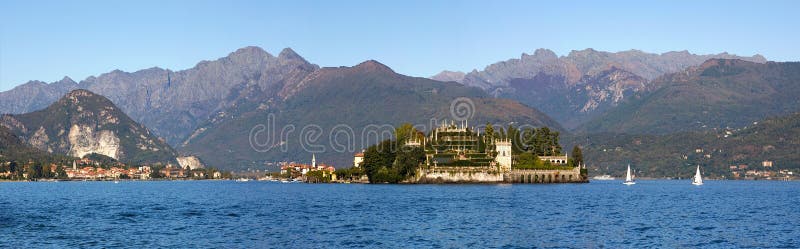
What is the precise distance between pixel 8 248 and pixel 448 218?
4422cm

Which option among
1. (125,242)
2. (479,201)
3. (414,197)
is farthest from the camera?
(414,197)

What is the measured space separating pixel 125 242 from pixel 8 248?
→ 28.8ft

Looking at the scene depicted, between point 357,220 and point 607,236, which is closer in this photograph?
point 607,236

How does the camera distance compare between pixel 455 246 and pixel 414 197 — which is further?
pixel 414 197

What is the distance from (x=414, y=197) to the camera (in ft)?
500

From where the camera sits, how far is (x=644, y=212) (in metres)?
121

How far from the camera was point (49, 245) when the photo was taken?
80.4m

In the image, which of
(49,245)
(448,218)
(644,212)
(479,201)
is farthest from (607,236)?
(479,201)

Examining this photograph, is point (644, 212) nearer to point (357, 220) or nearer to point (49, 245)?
point (357, 220)

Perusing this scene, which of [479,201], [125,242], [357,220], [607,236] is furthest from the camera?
[479,201]

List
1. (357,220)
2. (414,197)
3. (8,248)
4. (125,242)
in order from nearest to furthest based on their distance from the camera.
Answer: (8,248), (125,242), (357,220), (414,197)

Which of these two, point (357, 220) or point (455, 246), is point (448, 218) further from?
point (455, 246)

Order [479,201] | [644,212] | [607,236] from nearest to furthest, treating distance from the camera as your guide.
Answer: [607,236] < [644,212] < [479,201]

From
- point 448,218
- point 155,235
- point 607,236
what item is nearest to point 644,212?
point 448,218
